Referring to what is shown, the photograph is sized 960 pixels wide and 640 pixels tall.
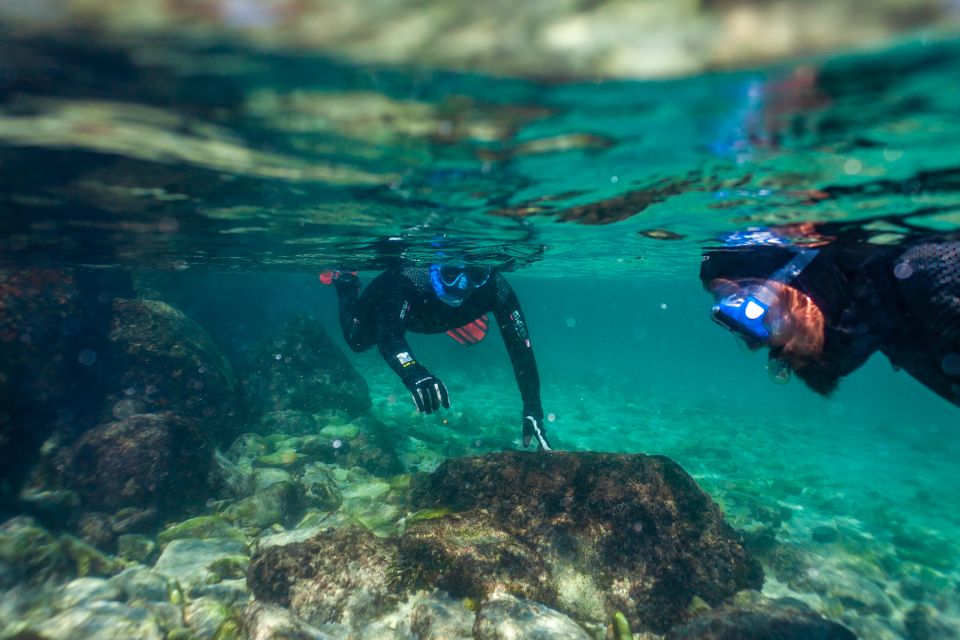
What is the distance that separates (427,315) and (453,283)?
1.14 meters

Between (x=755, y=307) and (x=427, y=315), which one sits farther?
(x=427, y=315)

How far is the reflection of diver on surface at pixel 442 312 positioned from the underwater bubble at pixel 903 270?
284 inches

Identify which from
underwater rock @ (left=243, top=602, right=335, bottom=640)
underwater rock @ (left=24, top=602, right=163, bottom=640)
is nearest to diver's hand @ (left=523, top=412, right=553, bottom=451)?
underwater rock @ (left=243, top=602, right=335, bottom=640)

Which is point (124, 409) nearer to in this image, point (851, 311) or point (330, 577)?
point (330, 577)

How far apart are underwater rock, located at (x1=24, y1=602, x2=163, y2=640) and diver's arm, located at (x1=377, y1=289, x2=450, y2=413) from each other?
455 centimetres

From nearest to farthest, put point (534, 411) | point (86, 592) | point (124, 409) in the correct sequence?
point (86, 592), point (534, 411), point (124, 409)

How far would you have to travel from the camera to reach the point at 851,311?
3.56m

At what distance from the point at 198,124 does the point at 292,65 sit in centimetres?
220

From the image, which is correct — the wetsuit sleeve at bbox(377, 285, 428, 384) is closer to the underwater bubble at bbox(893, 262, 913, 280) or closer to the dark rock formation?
the underwater bubble at bbox(893, 262, 913, 280)

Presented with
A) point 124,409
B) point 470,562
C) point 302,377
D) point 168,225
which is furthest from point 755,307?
point 302,377

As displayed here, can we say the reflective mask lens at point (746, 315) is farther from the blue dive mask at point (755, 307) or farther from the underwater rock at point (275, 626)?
the underwater rock at point (275, 626)

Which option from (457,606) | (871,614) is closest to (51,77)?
(457,606)

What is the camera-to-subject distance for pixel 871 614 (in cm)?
764

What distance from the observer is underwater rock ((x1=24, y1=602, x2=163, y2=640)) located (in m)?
4.87
